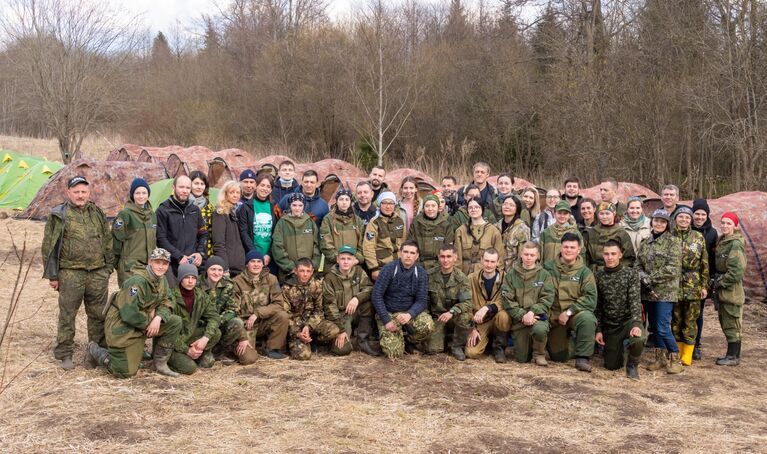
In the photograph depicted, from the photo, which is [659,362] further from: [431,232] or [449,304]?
[431,232]

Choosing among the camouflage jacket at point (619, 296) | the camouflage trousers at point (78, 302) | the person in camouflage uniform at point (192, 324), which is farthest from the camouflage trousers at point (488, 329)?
the camouflage trousers at point (78, 302)

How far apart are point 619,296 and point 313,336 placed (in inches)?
115

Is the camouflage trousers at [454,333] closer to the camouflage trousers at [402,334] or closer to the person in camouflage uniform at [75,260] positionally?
the camouflage trousers at [402,334]

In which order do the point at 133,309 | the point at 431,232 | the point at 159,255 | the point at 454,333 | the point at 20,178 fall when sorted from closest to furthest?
the point at 133,309 < the point at 159,255 < the point at 454,333 < the point at 431,232 < the point at 20,178

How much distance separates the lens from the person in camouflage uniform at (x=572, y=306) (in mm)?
→ 6352

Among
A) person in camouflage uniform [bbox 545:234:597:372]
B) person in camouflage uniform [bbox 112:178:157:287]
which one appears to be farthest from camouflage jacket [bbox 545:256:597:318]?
person in camouflage uniform [bbox 112:178:157:287]

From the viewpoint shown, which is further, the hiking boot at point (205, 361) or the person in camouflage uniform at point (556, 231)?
the person in camouflage uniform at point (556, 231)

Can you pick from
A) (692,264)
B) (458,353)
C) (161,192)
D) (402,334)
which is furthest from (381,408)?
(161,192)

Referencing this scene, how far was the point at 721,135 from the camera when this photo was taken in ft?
44.1

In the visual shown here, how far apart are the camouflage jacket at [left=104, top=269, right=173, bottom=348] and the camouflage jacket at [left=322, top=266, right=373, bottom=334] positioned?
1.56 m

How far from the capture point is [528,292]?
6508 millimetres

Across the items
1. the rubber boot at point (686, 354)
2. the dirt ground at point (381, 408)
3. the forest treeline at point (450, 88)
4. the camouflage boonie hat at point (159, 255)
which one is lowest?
the dirt ground at point (381, 408)

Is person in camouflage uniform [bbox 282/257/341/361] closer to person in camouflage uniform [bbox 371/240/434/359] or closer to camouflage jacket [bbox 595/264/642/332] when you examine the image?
person in camouflage uniform [bbox 371/240/434/359]

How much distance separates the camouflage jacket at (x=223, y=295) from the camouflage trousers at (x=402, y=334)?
4.70 ft
